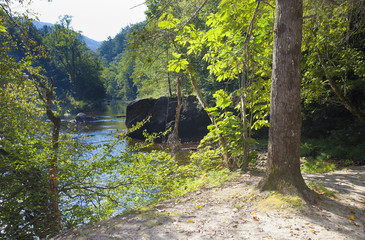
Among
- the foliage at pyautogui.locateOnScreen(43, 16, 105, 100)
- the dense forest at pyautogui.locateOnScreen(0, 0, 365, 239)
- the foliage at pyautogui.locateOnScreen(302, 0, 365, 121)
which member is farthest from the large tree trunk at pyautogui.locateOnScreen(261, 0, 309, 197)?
the foliage at pyautogui.locateOnScreen(43, 16, 105, 100)

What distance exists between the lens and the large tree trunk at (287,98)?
3656mm

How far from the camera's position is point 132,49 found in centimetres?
478

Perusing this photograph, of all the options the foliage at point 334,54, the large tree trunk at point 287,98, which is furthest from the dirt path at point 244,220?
the foliage at point 334,54

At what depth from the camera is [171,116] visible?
19594 millimetres

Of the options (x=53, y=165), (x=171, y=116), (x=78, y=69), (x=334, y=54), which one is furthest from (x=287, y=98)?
(x=78, y=69)

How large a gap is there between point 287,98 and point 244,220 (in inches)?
74.3

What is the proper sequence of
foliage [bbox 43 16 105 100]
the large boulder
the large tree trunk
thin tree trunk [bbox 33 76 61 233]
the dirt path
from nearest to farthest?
the dirt path
the large tree trunk
thin tree trunk [bbox 33 76 61 233]
the large boulder
foliage [bbox 43 16 105 100]

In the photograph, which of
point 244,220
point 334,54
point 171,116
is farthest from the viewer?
point 171,116

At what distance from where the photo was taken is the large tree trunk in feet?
12.0

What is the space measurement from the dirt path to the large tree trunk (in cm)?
40

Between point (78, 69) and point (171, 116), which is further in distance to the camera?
point (78, 69)

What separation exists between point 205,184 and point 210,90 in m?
12.6

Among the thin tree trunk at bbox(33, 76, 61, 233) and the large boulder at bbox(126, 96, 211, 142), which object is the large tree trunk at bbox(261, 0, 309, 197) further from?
the large boulder at bbox(126, 96, 211, 142)

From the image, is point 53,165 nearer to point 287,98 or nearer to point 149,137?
point 149,137
